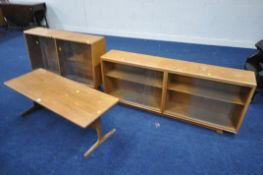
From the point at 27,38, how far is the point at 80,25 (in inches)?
101

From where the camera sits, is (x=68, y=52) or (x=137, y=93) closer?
(x=137, y=93)

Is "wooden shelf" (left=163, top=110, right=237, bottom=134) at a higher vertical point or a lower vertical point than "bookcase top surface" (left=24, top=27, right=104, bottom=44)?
lower

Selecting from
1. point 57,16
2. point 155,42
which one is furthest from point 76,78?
point 57,16

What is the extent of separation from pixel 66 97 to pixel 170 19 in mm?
3350

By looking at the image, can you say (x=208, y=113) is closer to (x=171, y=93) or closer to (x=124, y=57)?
(x=171, y=93)

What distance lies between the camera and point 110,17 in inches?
188

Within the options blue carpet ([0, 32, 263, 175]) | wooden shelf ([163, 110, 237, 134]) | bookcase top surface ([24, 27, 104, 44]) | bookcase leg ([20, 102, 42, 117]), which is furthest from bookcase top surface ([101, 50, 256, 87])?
bookcase leg ([20, 102, 42, 117])

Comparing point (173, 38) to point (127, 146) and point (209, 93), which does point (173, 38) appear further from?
point (127, 146)

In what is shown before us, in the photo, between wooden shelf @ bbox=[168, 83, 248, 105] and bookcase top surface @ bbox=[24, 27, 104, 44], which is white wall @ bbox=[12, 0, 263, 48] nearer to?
bookcase top surface @ bbox=[24, 27, 104, 44]

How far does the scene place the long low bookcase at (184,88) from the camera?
72.4 inches

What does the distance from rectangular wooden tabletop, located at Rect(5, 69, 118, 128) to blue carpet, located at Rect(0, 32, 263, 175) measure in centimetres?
45

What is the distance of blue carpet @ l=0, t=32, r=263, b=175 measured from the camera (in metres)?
1.63

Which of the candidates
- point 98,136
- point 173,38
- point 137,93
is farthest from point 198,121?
point 173,38

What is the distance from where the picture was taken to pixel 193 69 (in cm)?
191
